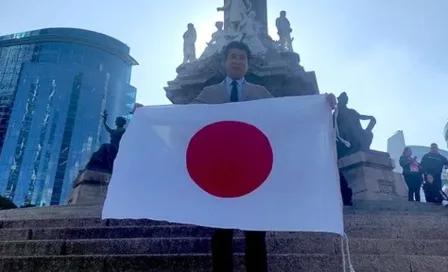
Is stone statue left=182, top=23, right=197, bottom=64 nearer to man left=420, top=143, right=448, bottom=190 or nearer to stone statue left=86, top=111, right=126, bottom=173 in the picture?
stone statue left=86, top=111, right=126, bottom=173

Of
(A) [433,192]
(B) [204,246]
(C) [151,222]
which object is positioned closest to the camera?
(B) [204,246]

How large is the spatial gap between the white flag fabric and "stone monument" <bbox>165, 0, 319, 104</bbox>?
369 inches

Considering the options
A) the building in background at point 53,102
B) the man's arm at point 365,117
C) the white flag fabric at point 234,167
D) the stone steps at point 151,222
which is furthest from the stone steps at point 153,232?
the building in background at point 53,102

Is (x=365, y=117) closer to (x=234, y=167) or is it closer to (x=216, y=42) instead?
(x=216, y=42)

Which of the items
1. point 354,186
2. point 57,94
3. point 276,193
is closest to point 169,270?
point 276,193

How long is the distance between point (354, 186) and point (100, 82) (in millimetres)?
47328

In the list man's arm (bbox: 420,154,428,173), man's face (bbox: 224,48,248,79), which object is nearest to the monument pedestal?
man's arm (bbox: 420,154,428,173)

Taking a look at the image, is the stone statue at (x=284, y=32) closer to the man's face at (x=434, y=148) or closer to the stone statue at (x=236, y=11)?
the stone statue at (x=236, y=11)

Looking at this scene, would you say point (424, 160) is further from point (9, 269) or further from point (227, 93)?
point (9, 269)

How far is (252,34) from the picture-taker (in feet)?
51.0

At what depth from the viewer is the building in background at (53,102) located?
1769 inches

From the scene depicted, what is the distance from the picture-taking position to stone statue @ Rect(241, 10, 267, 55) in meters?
14.9

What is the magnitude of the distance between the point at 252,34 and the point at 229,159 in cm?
1346

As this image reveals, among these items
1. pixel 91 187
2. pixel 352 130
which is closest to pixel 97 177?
pixel 91 187
